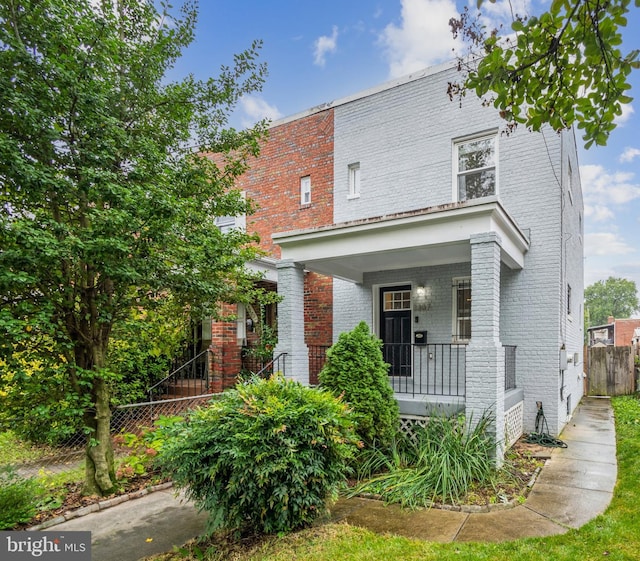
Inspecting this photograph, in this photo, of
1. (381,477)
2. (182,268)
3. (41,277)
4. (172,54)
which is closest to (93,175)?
(41,277)

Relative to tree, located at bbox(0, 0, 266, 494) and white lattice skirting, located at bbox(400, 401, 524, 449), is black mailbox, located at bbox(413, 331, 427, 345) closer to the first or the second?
white lattice skirting, located at bbox(400, 401, 524, 449)

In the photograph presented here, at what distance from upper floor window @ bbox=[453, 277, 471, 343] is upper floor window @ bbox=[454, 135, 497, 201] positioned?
5.63 feet

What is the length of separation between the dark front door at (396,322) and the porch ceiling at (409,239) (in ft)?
3.08

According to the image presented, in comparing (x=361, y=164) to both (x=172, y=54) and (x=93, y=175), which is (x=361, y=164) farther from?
(x=93, y=175)

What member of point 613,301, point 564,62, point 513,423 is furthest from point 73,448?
point 613,301

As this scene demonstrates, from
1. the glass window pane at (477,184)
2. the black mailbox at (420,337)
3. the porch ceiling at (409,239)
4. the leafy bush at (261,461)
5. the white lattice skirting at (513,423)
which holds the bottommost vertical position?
the white lattice skirting at (513,423)

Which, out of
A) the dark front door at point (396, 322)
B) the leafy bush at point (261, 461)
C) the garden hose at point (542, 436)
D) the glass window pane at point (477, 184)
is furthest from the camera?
the dark front door at point (396, 322)

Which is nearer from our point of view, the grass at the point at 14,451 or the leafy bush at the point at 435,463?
the leafy bush at the point at 435,463

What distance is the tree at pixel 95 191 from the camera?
158 inches

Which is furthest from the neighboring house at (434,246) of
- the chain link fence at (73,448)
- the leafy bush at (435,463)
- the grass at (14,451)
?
the grass at (14,451)

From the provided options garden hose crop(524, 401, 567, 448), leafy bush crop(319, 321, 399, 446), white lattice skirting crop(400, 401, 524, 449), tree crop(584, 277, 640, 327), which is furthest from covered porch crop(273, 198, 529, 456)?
tree crop(584, 277, 640, 327)

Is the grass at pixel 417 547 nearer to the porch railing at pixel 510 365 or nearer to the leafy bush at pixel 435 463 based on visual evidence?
the leafy bush at pixel 435 463

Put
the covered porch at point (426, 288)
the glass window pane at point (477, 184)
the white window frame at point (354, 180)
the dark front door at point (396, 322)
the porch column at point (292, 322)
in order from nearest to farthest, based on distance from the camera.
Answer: the covered porch at point (426, 288)
the porch column at point (292, 322)
the glass window pane at point (477, 184)
the dark front door at point (396, 322)
the white window frame at point (354, 180)

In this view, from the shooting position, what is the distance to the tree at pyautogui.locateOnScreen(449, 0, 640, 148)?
2.36m
